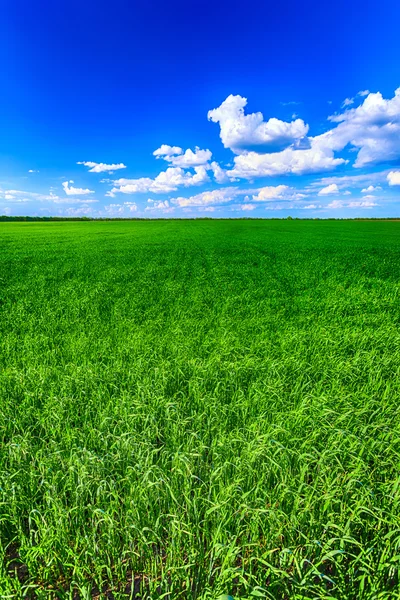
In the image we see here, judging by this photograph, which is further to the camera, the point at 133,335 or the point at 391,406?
the point at 133,335

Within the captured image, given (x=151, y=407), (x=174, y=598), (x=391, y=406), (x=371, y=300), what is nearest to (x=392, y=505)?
(x=391, y=406)

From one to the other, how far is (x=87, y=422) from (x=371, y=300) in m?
10.5

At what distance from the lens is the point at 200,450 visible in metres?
3.51

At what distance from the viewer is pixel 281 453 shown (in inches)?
136

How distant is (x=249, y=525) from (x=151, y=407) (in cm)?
210

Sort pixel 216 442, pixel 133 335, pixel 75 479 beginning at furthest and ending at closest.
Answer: pixel 133 335 < pixel 216 442 < pixel 75 479

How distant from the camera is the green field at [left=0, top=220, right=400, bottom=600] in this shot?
2.53m

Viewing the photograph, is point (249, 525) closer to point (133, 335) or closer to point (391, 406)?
point (391, 406)

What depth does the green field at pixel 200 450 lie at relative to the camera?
2.53 m

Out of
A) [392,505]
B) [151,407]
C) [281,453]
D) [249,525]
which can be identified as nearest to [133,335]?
[151,407]

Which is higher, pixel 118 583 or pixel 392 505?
pixel 392 505

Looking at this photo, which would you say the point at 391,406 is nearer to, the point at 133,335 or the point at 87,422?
the point at 87,422

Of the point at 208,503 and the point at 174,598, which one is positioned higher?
the point at 208,503

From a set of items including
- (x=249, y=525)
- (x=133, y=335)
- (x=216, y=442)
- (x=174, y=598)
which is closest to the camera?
(x=174, y=598)
